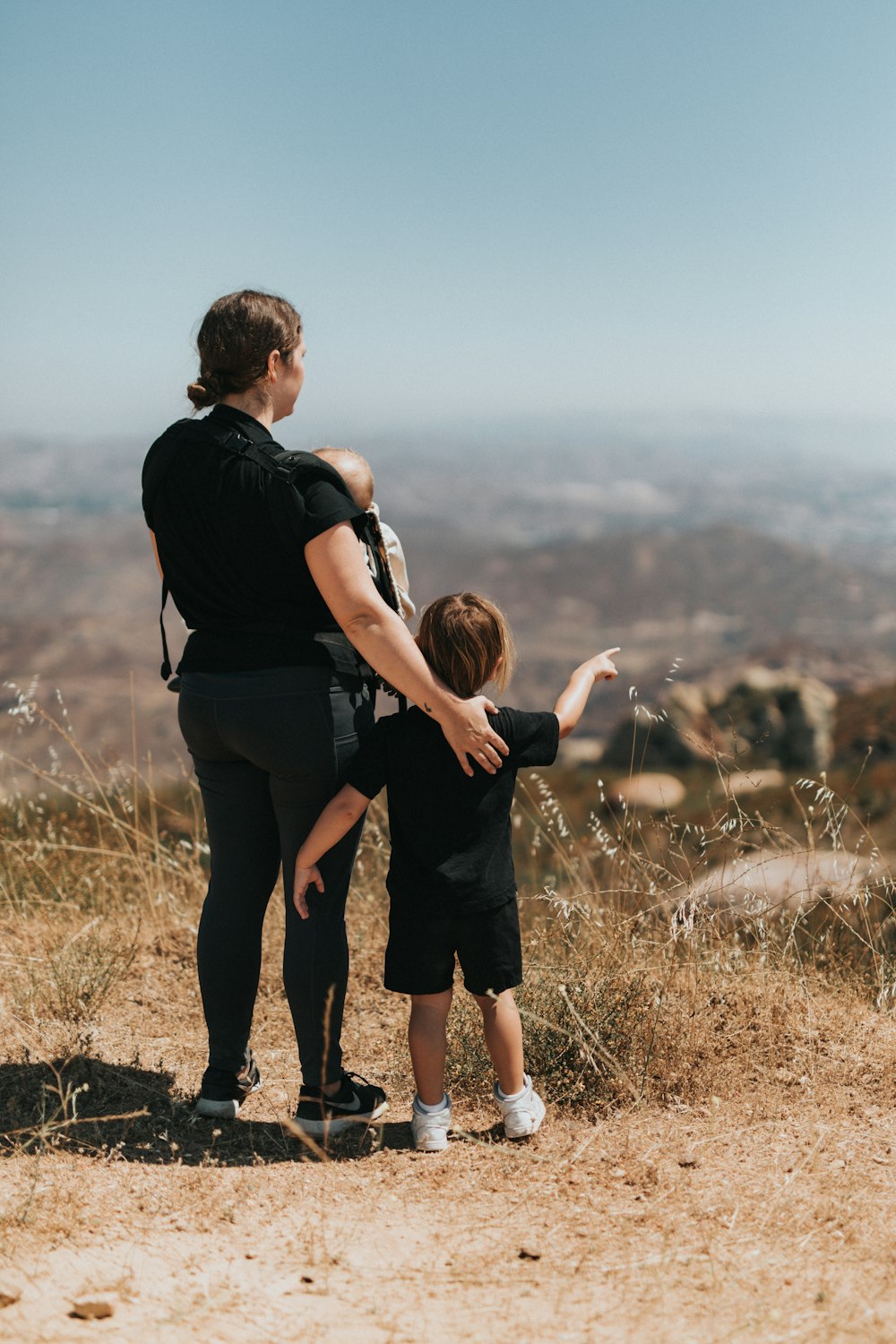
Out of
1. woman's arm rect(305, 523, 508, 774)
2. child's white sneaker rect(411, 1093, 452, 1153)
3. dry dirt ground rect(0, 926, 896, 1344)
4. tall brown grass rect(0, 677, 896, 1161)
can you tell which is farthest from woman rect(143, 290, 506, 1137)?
tall brown grass rect(0, 677, 896, 1161)

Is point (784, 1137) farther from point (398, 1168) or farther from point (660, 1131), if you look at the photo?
point (398, 1168)

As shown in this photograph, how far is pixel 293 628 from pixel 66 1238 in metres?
1.19

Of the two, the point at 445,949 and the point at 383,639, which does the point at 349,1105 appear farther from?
the point at 383,639

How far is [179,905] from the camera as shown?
3777 millimetres

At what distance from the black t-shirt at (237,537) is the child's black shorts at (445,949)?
599 mm

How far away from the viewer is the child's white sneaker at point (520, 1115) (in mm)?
2275

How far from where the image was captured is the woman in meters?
2.04

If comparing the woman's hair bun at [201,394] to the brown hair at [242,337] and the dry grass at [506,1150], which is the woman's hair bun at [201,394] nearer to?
the brown hair at [242,337]

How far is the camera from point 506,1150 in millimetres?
2088

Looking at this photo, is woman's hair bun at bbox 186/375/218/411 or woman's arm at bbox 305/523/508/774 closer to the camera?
woman's arm at bbox 305/523/508/774

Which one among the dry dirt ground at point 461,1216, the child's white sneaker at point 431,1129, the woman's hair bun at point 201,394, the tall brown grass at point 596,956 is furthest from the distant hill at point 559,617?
the woman's hair bun at point 201,394

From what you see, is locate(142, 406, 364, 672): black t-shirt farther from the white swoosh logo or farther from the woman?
the white swoosh logo

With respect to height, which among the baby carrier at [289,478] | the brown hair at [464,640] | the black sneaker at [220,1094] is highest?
the baby carrier at [289,478]

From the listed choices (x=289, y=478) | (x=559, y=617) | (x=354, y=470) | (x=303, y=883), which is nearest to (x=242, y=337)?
(x=289, y=478)
